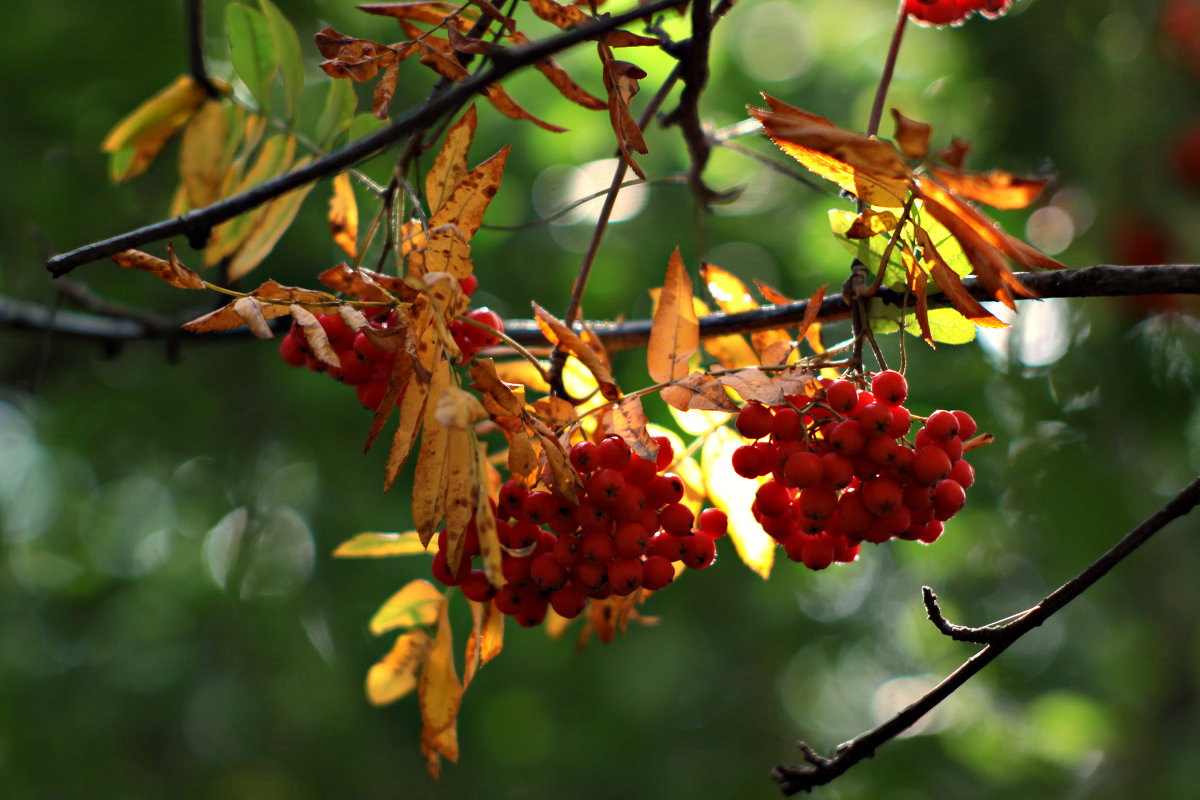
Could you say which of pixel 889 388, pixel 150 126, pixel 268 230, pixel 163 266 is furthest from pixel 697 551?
pixel 150 126

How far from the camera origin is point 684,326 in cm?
83

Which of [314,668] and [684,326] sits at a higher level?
[684,326]

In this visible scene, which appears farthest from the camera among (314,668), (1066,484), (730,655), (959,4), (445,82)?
(730,655)

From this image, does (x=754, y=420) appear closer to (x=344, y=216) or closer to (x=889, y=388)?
(x=889, y=388)

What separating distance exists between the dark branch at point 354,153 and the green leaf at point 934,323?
1.25 ft

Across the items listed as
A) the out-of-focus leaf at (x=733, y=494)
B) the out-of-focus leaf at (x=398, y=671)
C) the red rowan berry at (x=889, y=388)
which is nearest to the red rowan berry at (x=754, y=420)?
the red rowan berry at (x=889, y=388)

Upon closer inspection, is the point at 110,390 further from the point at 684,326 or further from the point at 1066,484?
the point at 1066,484

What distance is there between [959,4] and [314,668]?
3.01m

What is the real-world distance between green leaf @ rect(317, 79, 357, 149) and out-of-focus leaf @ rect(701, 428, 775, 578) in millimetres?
720

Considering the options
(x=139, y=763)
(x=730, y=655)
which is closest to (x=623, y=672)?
(x=730, y=655)

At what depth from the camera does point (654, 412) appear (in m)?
2.51

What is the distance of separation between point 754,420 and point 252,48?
0.98m

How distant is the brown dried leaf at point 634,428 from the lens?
0.70 metres

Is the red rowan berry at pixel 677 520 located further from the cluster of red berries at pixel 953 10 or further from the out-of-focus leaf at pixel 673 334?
the cluster of red berries at pixel 953 10
